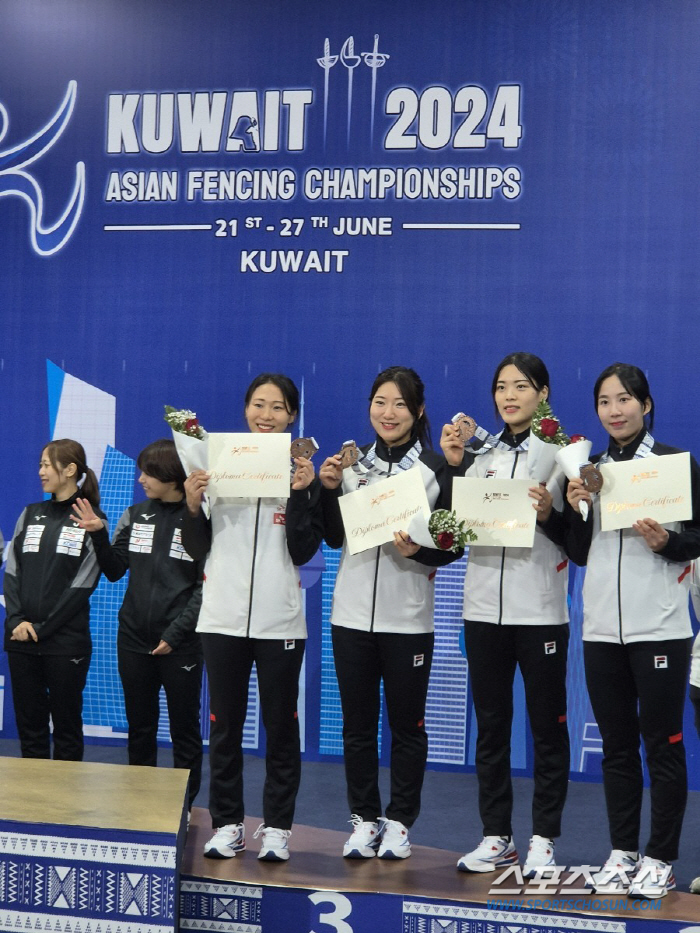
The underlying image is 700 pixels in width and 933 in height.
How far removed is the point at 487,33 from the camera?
493 cm

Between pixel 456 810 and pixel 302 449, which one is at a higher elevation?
pixel 302 449

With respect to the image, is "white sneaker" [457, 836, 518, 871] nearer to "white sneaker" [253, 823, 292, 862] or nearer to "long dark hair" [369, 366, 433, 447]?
"white sneaker" [253, 823, 292, 862]

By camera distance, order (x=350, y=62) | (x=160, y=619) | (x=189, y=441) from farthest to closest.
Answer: (x=350, y=62) < (x=160, y=619) < (x=189, y=441)

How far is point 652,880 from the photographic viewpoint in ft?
9.41

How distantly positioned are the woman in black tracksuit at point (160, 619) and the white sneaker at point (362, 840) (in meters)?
0.90

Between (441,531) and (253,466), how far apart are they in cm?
59

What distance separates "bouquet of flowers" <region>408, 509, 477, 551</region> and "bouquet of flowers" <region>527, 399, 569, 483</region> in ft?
0.88

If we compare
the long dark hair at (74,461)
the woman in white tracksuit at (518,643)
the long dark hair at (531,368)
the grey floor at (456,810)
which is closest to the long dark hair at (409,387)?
the woman in white tracksuit at (518,643)

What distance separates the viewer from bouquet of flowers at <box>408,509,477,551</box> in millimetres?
2967

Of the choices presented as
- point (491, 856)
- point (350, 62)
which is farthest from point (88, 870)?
point (350, 62)

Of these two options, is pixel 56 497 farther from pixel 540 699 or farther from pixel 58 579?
pixel 540 699

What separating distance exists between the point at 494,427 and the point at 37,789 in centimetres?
272

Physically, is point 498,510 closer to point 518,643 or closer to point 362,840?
point 518,643

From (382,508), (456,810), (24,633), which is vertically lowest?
(456,810)
